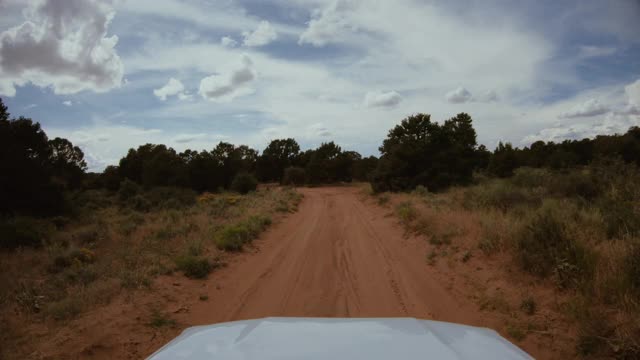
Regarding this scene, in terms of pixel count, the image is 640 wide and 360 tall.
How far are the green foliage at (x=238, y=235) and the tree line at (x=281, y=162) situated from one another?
41.6 ft

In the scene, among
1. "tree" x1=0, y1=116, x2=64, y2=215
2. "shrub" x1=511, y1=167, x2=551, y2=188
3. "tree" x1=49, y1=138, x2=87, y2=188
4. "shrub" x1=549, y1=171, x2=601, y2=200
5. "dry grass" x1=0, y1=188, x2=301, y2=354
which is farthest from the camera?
"tree" x1=49, y1=138, x2=87, y2=188

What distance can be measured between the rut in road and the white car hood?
140 inches

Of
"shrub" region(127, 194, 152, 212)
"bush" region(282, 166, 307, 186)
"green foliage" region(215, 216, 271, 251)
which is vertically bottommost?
"green foliage" region(215, 216, 271, 251)

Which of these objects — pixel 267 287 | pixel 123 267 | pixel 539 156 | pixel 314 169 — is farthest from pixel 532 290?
pixel 539 156

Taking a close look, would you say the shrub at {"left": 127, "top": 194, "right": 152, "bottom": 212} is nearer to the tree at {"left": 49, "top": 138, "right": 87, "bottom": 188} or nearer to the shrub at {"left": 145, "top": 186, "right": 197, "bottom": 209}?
the shrub at {"left": 145, "top": 186, "right": 197, "bottom": 209}

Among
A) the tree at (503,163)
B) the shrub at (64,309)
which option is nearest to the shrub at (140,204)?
the shrub at (64,309)

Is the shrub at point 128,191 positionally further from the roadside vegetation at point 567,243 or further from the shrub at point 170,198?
the roadside vegetation at point 567,243

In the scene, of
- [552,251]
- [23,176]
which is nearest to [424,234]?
[552,251]

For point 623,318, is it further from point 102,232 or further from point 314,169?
point 314,169

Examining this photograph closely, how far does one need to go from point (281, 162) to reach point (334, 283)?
6071cm

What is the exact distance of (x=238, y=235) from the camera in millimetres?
11320

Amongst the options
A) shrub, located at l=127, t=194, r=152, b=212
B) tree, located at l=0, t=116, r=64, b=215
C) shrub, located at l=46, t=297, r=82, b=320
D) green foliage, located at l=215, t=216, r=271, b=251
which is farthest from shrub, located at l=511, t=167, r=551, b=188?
tree, located at l=0, t=116, r=64, b=215

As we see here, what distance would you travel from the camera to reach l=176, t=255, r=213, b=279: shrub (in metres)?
8.27

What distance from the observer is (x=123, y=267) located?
852 centimetres
